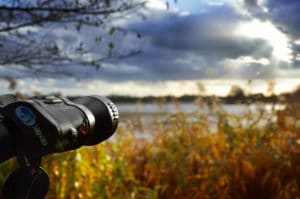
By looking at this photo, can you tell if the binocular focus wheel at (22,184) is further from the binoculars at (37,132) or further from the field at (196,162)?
the field at (196,162)

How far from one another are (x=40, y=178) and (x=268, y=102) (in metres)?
3.39

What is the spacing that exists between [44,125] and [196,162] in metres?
2.92

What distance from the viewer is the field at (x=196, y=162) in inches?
142

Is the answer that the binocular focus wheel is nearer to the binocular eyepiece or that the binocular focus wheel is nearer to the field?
the binocular eyepiece

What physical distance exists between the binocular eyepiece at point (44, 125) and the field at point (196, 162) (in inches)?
89.0

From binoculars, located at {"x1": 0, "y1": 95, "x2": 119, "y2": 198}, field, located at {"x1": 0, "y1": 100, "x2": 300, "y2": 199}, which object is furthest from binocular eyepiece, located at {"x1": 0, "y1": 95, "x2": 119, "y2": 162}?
field, located at {"x1": 0, "y1": 100, "x2": 300, "y2": 199}

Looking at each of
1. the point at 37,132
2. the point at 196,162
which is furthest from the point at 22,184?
the point at 196,162

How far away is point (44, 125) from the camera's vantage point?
1.17 m

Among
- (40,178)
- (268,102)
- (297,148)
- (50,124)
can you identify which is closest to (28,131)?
(50,124)

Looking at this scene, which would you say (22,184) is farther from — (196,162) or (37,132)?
(196,162)

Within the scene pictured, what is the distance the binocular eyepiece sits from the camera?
118 centimetres

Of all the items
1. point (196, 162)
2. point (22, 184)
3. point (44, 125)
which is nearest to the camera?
point (44, 125)

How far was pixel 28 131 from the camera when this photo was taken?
1187 millimetres

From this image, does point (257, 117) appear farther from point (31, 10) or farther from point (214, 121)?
point (31, 10)
